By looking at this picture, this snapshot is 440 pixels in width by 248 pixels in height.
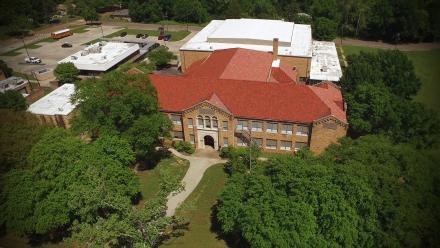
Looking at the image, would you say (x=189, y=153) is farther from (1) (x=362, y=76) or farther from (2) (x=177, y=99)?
(1) (x=362, y=76)

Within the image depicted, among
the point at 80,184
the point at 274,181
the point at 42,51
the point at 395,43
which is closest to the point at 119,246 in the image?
the point at 80,184

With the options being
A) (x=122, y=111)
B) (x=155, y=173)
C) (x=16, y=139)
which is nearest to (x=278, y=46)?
(x=155, y=173)

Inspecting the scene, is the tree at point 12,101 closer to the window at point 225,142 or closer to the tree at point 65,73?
the tree at point 65,73

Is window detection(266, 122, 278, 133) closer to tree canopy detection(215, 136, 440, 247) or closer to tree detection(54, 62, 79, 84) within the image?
tree canopy detection(215, 136, 440, 247)

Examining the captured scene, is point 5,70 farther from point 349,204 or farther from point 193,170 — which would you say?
point 349,204

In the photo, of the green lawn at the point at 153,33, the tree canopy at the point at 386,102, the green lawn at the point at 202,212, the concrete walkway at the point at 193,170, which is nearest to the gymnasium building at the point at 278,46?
the tree canopy at the point at 386,102

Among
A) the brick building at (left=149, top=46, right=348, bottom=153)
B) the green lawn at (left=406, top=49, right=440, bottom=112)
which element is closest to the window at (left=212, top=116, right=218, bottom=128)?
the brick building at (left=149, top=46, right=348, bottom=153)
